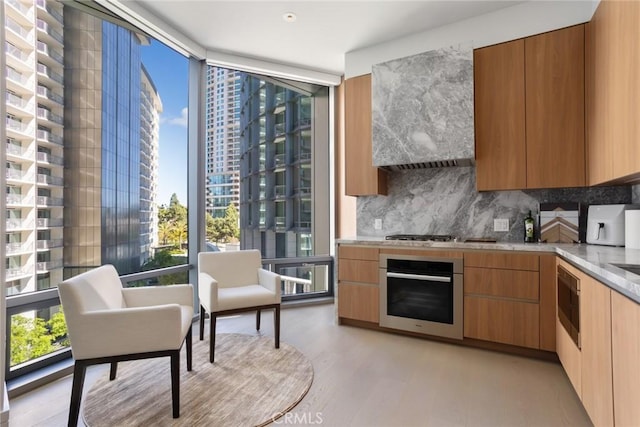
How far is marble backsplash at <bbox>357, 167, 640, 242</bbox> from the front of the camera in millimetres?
2850

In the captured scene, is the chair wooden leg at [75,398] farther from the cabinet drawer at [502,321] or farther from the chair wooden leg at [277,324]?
the cabinet drawer at [502,321]

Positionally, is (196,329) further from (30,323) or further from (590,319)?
(590,319)

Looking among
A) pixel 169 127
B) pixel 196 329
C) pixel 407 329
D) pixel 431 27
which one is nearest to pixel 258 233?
pixel 196 329

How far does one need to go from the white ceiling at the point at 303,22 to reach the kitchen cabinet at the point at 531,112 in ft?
1.68

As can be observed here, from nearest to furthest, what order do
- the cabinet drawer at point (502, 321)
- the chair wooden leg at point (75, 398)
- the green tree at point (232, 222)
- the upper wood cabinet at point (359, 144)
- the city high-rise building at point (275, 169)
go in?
the chair wooden leg at point (75, 398) < the cabinet drawer at point (502, 321) < the upper wood cabinet at point (359, 144) < the green tree at point (232, 222) < the city high-rise building at point (275, 169)

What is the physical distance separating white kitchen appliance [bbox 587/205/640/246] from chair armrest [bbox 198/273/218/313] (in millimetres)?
2861

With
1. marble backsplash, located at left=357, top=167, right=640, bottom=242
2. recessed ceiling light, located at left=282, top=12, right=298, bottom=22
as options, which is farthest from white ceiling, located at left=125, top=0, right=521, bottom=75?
marble backsplash, located at left=357, top=167, right=640, bottom=242

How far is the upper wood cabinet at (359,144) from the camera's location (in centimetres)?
345

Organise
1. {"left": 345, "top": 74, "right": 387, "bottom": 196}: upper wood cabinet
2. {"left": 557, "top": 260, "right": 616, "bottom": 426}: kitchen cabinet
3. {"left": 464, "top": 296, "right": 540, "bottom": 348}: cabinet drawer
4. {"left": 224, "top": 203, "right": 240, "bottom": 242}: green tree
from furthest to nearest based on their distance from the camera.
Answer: {"left": 224, "top": 203, "right": 240, "bottom": 242}: green tree
{"left": 345, "top": 74, "right": 387, "bottom": 196}: upper wood cabinet
{"left": 464, "top": 296, "right": 540, "bottom": 348}: cabinet drawer
{"left": 557, "top": 260, "right": 616, "bottom": 426}: kitchen cabinet

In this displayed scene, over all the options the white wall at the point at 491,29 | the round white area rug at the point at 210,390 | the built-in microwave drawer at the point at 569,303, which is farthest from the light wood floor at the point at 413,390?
the white wall at the point at 491,29

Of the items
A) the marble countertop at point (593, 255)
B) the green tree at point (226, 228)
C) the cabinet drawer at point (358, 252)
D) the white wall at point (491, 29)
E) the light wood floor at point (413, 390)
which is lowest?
the light wood floor at point (413, 390)

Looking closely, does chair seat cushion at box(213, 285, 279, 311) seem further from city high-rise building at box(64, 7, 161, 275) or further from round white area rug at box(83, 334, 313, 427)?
city high-rise building at box(64, 7, 161, 275)

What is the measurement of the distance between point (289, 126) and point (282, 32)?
1.14 meters

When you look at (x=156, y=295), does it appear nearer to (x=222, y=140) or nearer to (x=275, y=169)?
(x=222, y=140)
